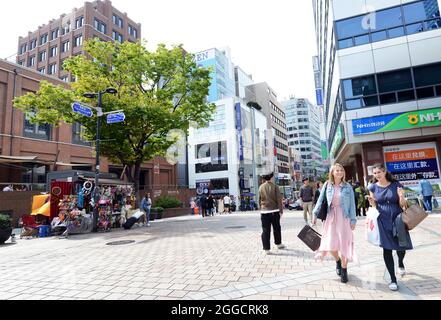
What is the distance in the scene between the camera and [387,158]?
1697cm

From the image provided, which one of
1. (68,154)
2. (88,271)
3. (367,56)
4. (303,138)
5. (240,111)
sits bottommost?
(88,271)

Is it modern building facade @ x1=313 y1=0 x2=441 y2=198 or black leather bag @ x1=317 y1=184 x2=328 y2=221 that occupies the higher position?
modern building facade @ x1=313 y1=0 x2=441 y2=198

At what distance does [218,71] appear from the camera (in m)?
58.8

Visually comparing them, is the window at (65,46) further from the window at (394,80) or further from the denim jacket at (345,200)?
the denim jacket at (345,200)

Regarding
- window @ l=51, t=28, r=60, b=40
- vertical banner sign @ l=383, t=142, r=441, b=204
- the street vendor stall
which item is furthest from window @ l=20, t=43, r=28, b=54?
vertical banner sign @ l=383, t=142, r=441, b=204

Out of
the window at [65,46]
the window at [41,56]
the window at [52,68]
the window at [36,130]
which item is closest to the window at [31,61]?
the window at [41,56]

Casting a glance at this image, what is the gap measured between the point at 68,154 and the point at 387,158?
2710 centimetres

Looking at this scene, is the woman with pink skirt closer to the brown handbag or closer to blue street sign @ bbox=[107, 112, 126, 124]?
the brown handbag

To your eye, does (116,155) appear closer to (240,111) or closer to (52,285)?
(52,285)

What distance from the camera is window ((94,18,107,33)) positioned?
53463 millimetres

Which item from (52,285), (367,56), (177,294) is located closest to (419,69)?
(367,56)

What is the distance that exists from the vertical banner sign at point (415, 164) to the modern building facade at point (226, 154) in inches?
1248

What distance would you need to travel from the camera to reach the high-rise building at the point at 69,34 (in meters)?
51.8

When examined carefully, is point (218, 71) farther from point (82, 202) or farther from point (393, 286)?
point (393, 286)
